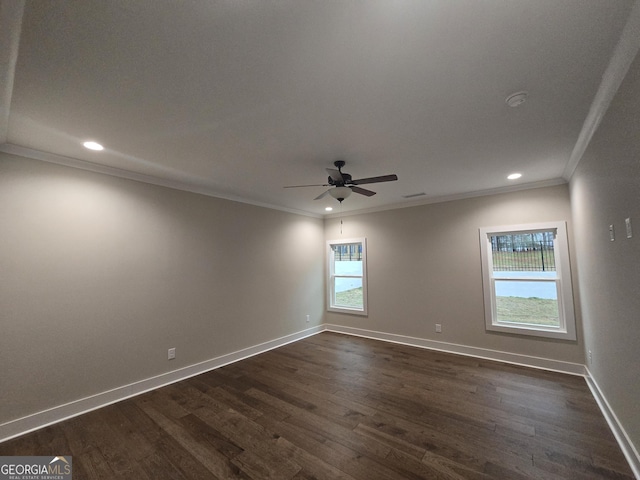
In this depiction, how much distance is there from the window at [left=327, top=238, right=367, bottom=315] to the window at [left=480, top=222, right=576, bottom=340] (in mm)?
2151

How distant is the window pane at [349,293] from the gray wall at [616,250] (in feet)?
11.3

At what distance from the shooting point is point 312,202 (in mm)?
4781

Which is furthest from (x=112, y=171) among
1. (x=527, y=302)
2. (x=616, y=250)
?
(x=527, y=302)

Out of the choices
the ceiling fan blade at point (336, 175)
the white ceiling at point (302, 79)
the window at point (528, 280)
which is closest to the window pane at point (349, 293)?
the window at point (528, 280)

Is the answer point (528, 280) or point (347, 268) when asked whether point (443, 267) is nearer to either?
point (528, 280)

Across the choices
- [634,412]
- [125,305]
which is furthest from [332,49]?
[125,305]

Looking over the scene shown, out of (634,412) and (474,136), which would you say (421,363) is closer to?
(634,412)

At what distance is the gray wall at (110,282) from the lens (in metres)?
2.42

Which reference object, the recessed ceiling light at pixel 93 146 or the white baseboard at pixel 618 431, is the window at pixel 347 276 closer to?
the white baseboard at pixel 618 431

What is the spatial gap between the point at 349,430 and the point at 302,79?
9.14 ft

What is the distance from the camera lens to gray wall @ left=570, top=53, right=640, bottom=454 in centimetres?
155

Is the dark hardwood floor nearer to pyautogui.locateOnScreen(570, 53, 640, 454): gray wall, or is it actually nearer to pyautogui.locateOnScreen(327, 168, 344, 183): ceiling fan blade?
pyautogui.locateOnScreen(570, 53, 640, 454): gray wall

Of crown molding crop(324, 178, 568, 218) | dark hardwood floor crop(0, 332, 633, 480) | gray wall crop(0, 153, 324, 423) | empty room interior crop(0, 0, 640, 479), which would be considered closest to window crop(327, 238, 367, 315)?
crown molding crop(324, 178, 568, 218)

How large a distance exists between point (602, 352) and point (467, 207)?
2.43 metres
